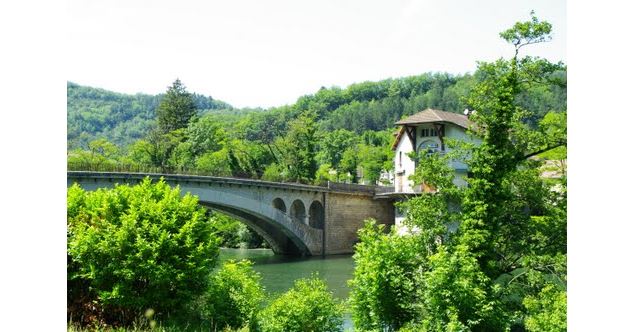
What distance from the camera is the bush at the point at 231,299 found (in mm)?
9828

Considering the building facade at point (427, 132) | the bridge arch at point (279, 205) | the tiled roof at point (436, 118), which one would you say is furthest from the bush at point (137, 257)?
the bridge arch at point (279, 205)

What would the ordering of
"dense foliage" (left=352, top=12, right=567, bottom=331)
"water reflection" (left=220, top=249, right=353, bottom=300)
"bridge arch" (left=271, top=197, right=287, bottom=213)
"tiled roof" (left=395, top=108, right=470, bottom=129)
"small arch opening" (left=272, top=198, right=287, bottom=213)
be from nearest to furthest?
1. "dense foliage" (left=352, top=12, right=567, bottom=331)
2. "water reflection" (left=220, top=249, right=353, bottom=300)
3. "tiled roof" (left=395, top=108, right=470, bottom=129)
4. "bridge arch" (left=271, top=197, right=287, bottom=213)
5. "small arch opening" (left=272, top=198, right=287, bottom=213)

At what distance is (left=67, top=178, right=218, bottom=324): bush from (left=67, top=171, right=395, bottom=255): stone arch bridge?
16.4 m

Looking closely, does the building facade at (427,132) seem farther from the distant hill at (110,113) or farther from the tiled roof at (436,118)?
the distant hill at (110,113)

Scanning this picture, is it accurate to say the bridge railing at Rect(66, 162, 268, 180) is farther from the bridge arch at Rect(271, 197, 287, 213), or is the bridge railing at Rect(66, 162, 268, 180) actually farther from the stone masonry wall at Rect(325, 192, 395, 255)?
the stone masonry wall at Rect(325, 192, 395, 255)

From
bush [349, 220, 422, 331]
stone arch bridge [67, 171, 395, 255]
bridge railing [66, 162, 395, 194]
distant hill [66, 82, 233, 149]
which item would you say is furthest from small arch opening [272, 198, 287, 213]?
distant hill [66, 82, 233, 149]

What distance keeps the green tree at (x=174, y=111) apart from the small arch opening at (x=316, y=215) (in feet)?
62.2

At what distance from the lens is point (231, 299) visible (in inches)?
395

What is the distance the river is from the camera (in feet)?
70.8

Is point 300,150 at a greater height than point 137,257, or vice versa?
point 300,150

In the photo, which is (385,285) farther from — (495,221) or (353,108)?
(353,108)

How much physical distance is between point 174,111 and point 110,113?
45944mm

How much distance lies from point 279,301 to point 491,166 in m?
5.15

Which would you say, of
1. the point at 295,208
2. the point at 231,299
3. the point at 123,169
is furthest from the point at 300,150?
the point at 231,299
